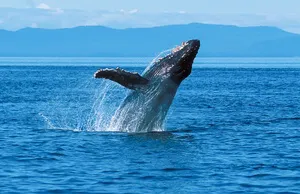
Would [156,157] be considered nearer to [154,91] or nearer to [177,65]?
[154,91]

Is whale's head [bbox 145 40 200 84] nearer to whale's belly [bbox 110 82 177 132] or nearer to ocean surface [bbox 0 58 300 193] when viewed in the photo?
whale's belly [bbox 110 82 177 132]

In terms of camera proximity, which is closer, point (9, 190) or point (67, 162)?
point (9, 190)

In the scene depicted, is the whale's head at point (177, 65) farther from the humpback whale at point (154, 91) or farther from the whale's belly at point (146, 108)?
the whale's belly at point (146, 108)

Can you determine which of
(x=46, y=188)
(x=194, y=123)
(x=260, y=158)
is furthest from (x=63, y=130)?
(x=46, y=188)

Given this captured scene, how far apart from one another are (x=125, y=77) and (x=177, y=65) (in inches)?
73.1

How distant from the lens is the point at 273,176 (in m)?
17.2

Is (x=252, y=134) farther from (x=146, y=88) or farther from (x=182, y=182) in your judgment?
(x=182, y=182)

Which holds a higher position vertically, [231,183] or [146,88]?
[146,88]

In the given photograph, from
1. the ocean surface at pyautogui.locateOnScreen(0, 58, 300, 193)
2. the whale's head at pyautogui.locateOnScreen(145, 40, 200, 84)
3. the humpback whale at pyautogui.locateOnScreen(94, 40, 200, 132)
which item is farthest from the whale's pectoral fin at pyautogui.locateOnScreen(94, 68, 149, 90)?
the ocean surface at pyautogui.locateOnScreen(0, 58, 300, 193)

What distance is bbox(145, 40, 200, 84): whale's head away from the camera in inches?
915

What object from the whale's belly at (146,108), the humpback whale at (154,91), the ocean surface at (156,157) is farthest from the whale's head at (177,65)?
the ocean surface at (156,157)

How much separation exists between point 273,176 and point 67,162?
464cm

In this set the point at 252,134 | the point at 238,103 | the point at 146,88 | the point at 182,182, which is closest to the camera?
the point at 182,182

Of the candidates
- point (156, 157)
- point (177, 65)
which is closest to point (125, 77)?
point (177, 65)
